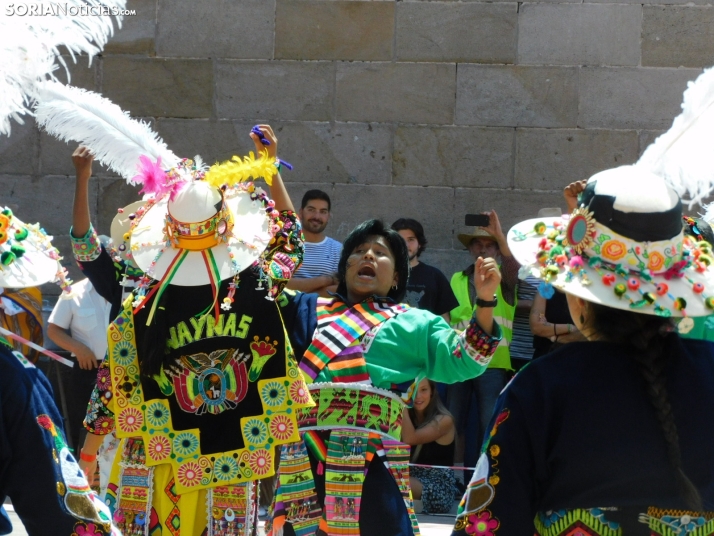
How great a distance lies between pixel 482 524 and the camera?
2.94 metres

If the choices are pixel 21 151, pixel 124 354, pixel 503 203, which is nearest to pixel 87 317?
pixel 21 151

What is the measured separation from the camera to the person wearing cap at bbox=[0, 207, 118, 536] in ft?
10.5

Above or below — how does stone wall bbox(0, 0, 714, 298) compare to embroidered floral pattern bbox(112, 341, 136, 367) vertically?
above

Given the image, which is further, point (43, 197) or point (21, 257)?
point (43, 197)

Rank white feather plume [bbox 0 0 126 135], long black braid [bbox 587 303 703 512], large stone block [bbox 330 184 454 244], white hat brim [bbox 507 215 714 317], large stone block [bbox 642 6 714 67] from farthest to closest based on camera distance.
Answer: large stone block [bbox 330 184 454 244] → large stone block [bbox 642 6 714 67] → white feather plume [bbox 0 0 126 135] → white hat brim [bbox 507 215 714 317] → long black braid [bbox 587 303 703 512]

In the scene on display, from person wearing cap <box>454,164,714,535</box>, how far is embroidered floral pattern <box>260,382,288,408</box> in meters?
1.71

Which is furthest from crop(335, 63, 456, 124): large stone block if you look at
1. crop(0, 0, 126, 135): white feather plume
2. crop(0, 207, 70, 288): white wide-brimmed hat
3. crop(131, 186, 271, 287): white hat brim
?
crop(0, 207, 70, 288): white wide-brimmed hat

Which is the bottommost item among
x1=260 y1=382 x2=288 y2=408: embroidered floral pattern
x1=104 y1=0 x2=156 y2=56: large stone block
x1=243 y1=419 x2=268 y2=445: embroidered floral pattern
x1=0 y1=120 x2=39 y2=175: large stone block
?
x1=243 y1=419 x2=268 y2=445: embroidered floral pattern

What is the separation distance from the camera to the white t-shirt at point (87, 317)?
7.43 m

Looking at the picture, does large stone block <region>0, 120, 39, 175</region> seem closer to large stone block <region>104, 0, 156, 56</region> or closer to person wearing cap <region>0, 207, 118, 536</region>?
large stone block <region>104, 0, 156, 56</region>

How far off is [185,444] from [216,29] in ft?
16.3

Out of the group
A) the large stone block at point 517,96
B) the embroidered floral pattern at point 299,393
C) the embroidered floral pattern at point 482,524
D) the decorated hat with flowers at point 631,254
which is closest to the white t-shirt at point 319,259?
the large stone block at point 517,96

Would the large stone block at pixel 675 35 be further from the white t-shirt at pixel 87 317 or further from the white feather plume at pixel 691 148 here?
the white feather plume at pixel 691 148

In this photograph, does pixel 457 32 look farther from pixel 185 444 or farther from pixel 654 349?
pixel 654 349
